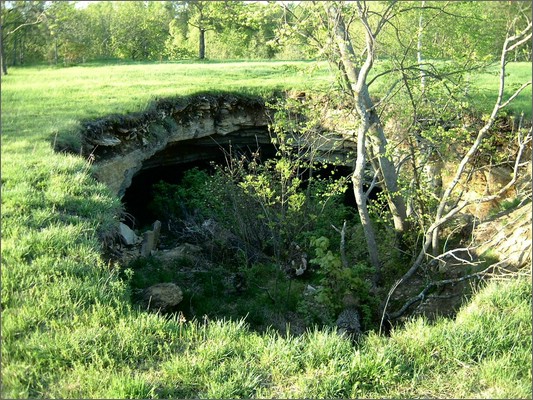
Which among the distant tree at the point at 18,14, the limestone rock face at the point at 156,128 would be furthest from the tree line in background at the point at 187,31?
the limestone rock face at the point at 156,128

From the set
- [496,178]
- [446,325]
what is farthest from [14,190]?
[496,178]

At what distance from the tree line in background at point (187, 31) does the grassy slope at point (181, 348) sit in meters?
3.78

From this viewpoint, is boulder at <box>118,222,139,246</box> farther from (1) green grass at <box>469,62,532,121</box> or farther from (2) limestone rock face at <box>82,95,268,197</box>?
(1) green grass at <box>469,62,532,121</box>

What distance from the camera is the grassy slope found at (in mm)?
3543

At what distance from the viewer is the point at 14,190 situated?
592cm

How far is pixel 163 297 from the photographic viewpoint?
283 inches

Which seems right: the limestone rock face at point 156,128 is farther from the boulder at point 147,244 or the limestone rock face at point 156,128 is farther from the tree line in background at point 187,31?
the tree line in background at point 187,31

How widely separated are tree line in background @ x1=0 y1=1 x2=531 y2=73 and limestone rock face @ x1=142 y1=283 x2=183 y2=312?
3.68 meters

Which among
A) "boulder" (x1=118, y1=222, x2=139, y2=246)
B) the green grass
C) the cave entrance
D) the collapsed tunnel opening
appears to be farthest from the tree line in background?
"boulder" (x1=118, y1=222, x2=139, y2=246)

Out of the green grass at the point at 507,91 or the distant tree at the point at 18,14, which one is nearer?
the green grass at the point at 507,91

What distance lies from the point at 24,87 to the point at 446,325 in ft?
36.1

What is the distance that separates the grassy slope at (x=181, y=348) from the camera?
11.6 feet

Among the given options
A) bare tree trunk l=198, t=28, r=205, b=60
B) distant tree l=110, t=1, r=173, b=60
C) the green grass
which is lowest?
the green grass

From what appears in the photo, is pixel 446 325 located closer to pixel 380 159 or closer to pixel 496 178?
pixel 380 159
